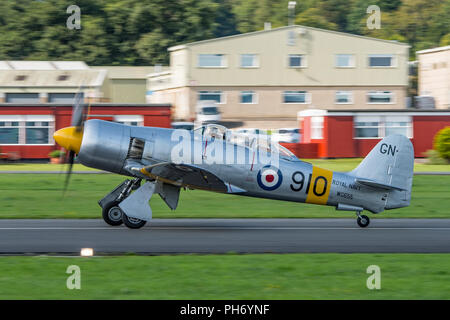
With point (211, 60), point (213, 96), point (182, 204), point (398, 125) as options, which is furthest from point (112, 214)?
point (211, 60)

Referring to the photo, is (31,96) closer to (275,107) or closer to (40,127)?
(40,127)

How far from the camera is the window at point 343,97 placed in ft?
197

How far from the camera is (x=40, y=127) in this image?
148 feet

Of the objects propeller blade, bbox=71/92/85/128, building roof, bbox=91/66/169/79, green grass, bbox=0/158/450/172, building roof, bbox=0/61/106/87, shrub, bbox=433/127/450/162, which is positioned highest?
building roof, bbox=91/66/169/79

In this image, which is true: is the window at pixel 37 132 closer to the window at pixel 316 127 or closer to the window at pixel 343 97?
the window at pixel 316 127

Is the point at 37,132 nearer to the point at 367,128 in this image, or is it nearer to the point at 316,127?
the point at 316,127

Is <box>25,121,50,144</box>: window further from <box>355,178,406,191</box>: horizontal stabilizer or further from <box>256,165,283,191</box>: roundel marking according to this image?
<box>355,178,406,191</box>: horizontal stabilizer

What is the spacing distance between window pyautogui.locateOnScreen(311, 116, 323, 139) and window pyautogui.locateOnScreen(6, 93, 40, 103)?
22.3 meters

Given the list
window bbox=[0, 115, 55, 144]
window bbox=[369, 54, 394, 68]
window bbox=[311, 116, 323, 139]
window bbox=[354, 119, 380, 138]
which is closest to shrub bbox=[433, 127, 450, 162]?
window bbox=[354, 119, 380, 138]

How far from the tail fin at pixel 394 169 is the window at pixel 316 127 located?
32.5 m

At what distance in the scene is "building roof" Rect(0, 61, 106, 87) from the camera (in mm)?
56781

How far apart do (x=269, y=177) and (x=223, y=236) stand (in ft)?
6.47

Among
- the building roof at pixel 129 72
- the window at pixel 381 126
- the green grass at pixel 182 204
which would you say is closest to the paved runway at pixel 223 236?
the green grass at pixel 182 204
